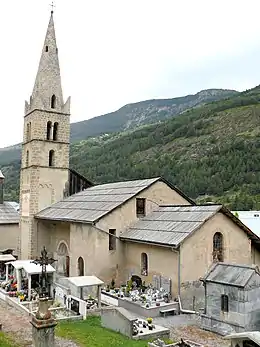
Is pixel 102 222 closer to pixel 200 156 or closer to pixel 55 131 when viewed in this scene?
pixel 55 131

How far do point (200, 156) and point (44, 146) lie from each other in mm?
88032

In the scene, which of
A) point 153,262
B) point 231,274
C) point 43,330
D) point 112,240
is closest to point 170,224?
point 153,262

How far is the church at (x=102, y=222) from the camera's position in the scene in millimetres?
23859

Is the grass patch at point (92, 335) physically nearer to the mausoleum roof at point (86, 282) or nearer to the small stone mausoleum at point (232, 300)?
the mausoleum roof at point (86, 282)

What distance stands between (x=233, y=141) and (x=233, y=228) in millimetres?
97761

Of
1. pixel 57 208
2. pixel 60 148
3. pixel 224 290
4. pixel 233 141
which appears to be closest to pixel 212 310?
pixel 224 290

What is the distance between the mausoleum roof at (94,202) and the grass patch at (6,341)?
10.3m

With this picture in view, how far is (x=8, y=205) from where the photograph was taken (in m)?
45.3

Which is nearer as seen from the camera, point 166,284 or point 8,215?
point 166,284

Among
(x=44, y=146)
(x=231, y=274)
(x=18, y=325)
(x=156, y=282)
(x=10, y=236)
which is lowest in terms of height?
(x=18, y=325)

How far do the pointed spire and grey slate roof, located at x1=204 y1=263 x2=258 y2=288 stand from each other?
22505 mm

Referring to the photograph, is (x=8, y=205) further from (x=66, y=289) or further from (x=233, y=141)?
(x=233, y=141)

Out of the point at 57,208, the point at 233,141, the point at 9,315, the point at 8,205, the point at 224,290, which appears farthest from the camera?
the point at 233,141

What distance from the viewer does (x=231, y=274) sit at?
19.9 m
